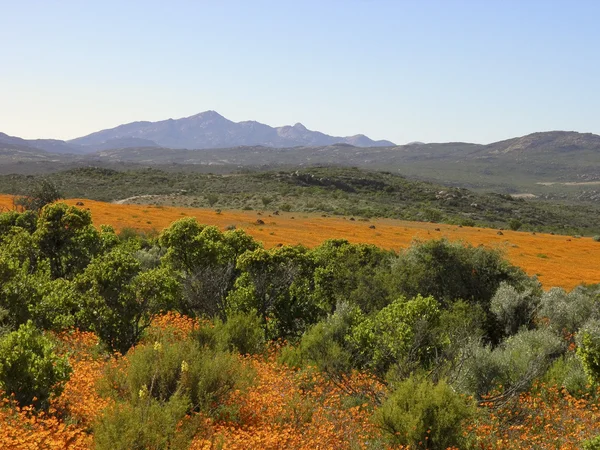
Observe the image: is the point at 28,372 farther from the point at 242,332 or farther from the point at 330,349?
the point at 330,349

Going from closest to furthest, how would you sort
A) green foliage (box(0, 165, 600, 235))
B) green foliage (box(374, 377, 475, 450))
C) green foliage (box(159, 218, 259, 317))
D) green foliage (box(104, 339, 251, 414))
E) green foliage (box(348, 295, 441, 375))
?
1. green foliage (box(374, 377, 475, 450))
2. green foliage (box(104, 339, 251, 414))
3. green foliage (box(348, 295, 441, 375))
4. green foliage (box(159, 218, 259, 317))
5. green foliage (box(0, 165, 600, 235))

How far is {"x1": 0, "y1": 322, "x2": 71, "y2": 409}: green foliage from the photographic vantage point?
8234 mm

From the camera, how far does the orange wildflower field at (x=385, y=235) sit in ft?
114

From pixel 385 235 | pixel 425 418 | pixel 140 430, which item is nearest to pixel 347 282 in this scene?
pixel 425 418

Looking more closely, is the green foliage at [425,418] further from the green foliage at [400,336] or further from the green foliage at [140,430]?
the green foliage at [140,430]

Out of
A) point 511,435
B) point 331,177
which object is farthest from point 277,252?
point 331,177

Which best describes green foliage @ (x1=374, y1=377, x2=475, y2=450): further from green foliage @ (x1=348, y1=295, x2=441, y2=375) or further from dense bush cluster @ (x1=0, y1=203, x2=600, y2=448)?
green foliage @ (x1=348, y1=295, x2=441, y2=375)

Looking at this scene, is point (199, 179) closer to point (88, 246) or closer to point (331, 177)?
point (331, 177)

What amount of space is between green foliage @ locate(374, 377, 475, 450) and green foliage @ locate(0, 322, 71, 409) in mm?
5500

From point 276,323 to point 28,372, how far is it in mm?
8658

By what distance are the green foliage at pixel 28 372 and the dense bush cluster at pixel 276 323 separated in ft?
0.07

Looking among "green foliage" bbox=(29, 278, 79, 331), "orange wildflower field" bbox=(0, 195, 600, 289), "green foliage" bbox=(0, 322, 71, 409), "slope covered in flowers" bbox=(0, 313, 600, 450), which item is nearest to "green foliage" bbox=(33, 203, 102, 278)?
"green foliage" bbox=(29, 278, 79, 331)

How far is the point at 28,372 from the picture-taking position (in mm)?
8227

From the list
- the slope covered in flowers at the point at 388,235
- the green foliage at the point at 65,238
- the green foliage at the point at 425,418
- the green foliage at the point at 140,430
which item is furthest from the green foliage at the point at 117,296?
the slope covered in flowers at the point at 388,235
